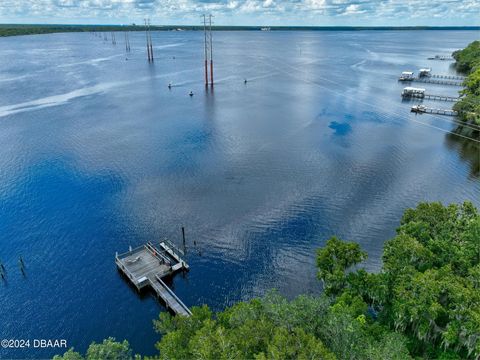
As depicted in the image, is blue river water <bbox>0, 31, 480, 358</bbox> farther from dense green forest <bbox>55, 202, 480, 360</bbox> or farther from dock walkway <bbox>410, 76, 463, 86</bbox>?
dock walkway <bbox>410, 76, 463, 86</bbox>

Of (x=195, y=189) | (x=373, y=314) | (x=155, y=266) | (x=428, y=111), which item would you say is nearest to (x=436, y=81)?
(x=428, y=111)

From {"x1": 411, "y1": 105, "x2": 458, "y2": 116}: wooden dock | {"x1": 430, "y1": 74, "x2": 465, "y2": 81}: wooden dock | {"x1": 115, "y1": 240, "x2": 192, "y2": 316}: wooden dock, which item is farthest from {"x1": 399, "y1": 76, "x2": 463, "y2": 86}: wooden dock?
{"x1": 115, "y1": 240, "x2": 192, "y2": 316}: wooden dock

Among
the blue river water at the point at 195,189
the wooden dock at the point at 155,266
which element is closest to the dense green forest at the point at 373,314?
the blue river water at the point at 195,189

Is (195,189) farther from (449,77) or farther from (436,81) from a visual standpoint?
(449,77)

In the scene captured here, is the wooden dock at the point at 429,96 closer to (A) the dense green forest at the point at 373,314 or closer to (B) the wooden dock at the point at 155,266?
(A) the dense green forest at the point at 373,314

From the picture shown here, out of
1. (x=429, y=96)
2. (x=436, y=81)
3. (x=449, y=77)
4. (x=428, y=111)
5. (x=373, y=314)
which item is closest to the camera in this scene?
(x=373, y=314)

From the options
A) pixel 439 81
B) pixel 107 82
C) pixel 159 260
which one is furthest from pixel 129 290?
pixel 439 81
